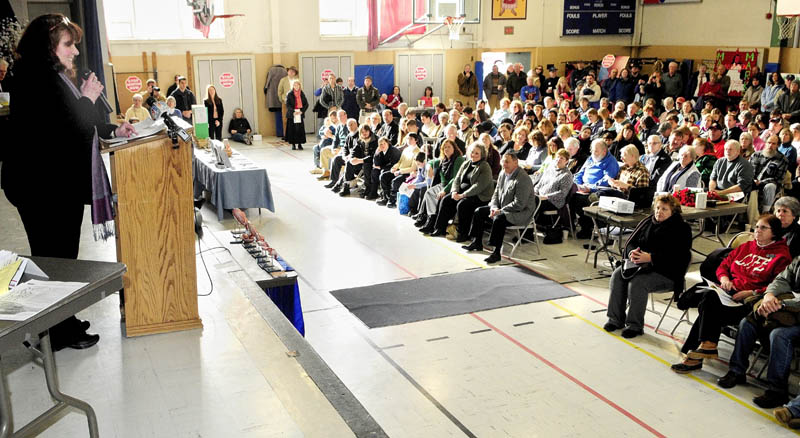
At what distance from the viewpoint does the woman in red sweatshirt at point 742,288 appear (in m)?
5.16

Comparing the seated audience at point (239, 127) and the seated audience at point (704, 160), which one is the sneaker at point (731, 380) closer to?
the seated audience at point (704, 160)

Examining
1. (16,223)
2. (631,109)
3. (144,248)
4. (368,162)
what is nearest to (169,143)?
(144,248)

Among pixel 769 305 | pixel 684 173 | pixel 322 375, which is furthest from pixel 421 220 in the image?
pixel 322 375

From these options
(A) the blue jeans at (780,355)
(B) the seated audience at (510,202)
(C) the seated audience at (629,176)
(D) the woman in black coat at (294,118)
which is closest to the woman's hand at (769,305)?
(A) the blue jeans at (780,355)

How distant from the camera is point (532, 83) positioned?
59.4 feet

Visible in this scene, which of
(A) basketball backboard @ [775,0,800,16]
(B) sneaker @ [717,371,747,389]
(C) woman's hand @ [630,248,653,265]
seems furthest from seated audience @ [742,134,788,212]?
(B) sneaker @ [717,371,747,389]

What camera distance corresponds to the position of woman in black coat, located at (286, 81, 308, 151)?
15.7 m

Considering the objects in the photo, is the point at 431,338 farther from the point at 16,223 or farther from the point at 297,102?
the point at 297,102

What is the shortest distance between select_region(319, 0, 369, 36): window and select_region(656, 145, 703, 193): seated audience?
11.8 meters

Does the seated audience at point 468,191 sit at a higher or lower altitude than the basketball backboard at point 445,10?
lower

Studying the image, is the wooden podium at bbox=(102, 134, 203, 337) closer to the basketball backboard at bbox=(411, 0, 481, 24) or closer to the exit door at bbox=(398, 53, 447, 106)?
the basketball backboard at bbox=(411, 0, 481, 24)

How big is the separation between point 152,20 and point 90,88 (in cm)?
1392

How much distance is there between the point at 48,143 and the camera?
343cm

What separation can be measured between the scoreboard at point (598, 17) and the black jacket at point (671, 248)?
49.8 ft
